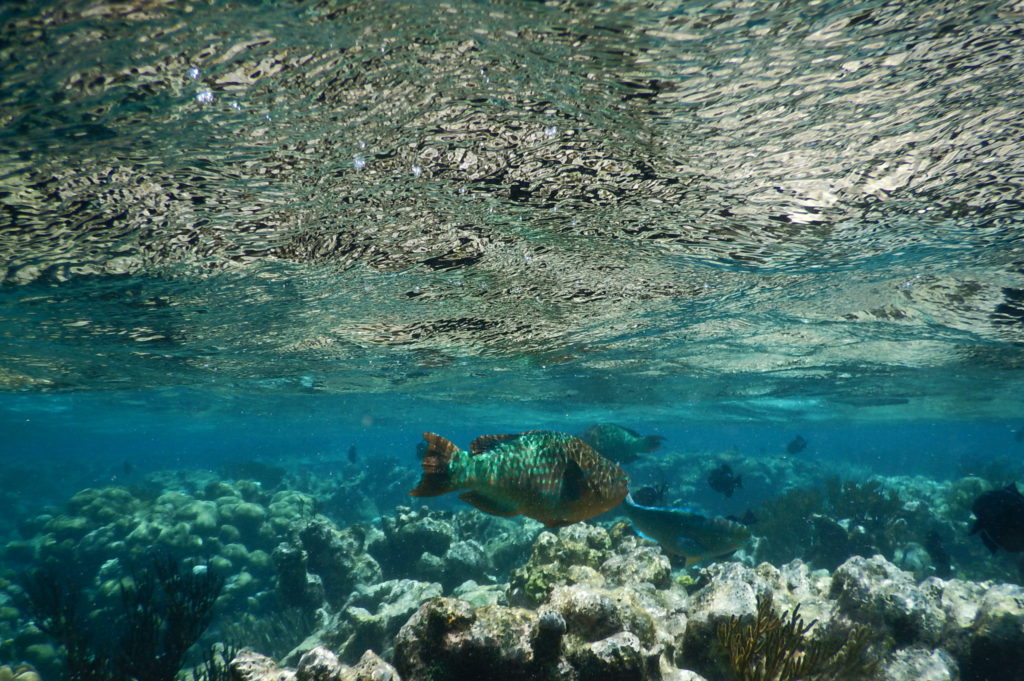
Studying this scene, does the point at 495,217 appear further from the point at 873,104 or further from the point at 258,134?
the point at 873,104

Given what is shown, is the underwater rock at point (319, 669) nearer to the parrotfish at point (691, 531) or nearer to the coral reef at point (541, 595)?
the coral reef at point (541, 595)

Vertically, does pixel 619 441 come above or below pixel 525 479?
below

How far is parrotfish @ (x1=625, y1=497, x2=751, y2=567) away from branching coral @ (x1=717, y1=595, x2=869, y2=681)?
2224mm

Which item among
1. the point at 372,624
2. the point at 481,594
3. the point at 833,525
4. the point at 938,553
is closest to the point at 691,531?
the point at 481,594

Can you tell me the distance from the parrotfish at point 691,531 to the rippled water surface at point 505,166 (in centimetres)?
449

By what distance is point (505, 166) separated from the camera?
5680mm

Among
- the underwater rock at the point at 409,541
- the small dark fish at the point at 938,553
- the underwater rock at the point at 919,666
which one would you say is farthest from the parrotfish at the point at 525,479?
the small dark fish at the point at 938,553

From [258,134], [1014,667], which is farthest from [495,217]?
[1014,667]

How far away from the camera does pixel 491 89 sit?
14.6 ft

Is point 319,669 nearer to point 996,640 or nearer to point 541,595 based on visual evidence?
point 541,595

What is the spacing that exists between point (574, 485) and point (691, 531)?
426 centimetres

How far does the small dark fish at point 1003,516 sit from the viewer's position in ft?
23.7

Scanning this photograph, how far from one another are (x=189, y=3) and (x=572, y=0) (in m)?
2.94

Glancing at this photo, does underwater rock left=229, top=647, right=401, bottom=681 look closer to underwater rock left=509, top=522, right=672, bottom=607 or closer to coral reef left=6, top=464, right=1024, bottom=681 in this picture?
coral reef left=6, top=464, right=1024, bottom=681
